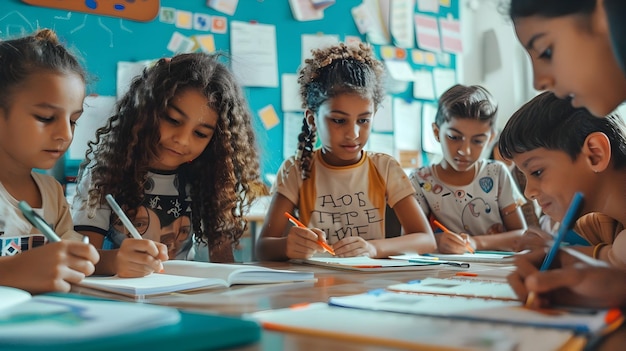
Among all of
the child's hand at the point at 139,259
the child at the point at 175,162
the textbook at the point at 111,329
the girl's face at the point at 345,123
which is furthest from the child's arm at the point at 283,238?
the textbook at the point at 111,329

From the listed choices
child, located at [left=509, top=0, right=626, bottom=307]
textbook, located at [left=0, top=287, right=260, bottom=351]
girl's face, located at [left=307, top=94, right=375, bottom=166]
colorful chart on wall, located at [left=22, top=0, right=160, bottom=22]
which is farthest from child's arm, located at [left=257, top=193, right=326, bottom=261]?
colorful chart on wall, located at [left=22, top=0, right=160, bottom=22]

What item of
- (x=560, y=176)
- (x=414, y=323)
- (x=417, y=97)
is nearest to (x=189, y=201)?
(x=560, y=176)

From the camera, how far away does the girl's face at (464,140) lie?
2035 millimetres

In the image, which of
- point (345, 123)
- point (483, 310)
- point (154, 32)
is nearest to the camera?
point (483, 310)

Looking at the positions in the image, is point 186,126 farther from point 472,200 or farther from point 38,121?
point 472,200

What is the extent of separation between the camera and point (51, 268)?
807 mm

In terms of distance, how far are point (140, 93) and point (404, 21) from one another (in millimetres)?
2336

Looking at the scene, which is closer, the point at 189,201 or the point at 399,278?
the point at 399,278

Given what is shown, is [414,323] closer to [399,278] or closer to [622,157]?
[399,278]

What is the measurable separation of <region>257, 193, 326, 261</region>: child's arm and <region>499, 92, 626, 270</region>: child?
46cm

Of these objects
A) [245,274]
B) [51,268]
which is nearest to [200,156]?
[245,274]

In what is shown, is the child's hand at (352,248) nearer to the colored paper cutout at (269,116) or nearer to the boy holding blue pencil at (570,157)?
the boy holding blue pencil at (570,157)

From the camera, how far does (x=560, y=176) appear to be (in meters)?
1.12

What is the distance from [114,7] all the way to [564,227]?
2176mm
